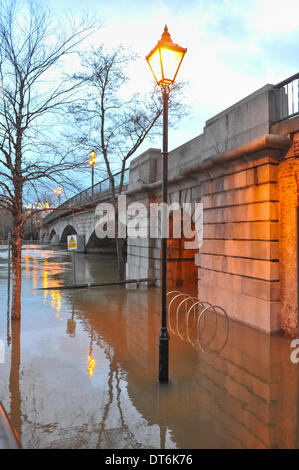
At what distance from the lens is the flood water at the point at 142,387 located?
399cm

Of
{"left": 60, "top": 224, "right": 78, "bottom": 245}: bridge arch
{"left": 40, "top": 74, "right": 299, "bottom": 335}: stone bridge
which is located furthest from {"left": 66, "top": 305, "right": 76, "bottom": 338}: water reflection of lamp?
{"left": 60, "top": 224, "right": 78, "bottom": 245}: bridge arch

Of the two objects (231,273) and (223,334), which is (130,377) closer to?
(223,334)

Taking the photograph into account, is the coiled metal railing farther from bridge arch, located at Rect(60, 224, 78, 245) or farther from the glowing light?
bridge arch, located at Rect(60, 224, 78, 245)

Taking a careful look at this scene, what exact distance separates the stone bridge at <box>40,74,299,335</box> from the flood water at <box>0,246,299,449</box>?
0.95 metres

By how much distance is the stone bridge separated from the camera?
8125 millimetres

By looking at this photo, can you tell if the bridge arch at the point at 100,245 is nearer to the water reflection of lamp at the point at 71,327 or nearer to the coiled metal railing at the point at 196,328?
the coiled metal railing at the point at 196,328

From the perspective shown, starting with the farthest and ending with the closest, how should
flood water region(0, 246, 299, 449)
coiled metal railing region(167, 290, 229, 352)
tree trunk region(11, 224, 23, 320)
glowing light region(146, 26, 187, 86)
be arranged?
1. tree trunk region(11, 224, 23, 320)
2. coiled metal railing region(167, 290, 229, 352)
3. glowing light region(146, 26, 187, 86)
4. flood water region(0, 246, 299, 449)

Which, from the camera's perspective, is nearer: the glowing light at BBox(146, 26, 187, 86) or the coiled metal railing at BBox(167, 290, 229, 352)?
the glowing light at BBox(146, 26, 187, 86)

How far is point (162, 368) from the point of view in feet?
18.0

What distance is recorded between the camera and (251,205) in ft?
29.6

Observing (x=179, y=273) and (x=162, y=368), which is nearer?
(x=162, y=368)

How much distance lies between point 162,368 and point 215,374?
3.40ft

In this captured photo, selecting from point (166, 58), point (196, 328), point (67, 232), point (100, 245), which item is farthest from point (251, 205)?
point (67, 232)
